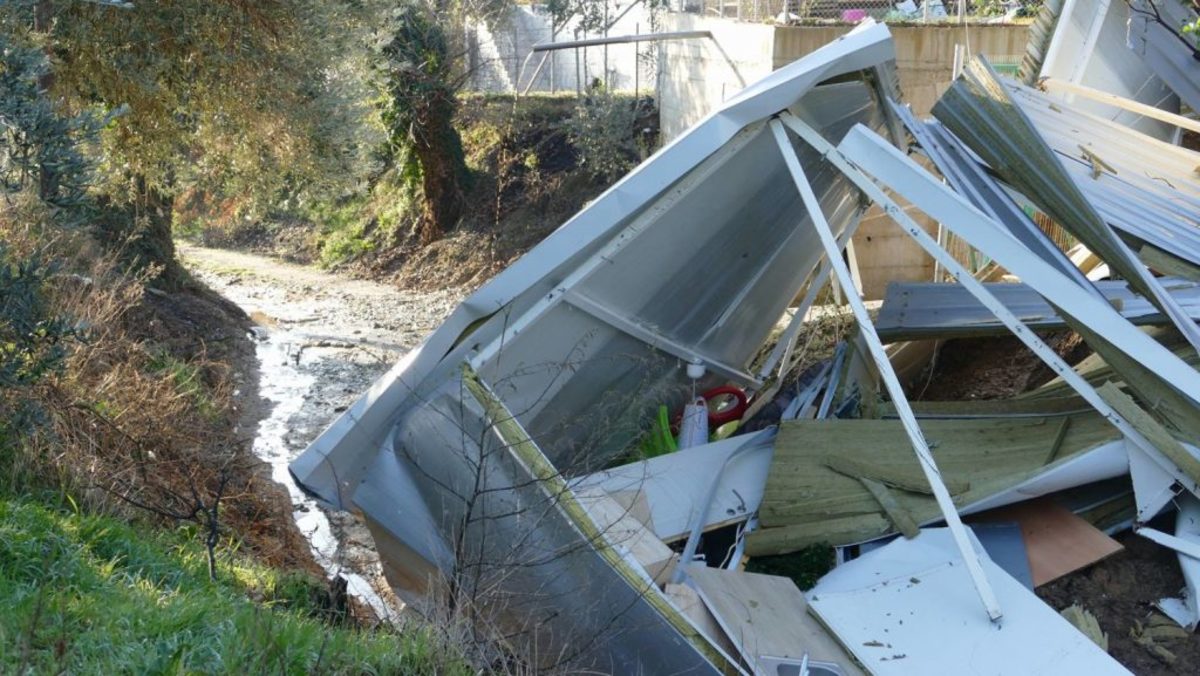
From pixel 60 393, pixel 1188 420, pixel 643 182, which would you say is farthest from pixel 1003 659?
pixel 60 393

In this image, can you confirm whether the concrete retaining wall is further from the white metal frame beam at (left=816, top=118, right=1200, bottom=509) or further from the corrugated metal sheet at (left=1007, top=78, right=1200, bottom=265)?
the white metal frame beam at (left=816, top=118, right=1200, bottom=509)

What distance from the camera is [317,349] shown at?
51.6 feet

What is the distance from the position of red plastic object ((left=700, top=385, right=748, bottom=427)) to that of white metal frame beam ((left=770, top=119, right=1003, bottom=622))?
2246mm

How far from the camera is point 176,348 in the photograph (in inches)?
500

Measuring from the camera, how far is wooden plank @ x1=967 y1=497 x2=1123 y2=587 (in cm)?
542

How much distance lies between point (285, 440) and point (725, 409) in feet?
17.0

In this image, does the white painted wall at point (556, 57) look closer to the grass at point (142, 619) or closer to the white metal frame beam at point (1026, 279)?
the white metal frame beam at point (1026, 279)

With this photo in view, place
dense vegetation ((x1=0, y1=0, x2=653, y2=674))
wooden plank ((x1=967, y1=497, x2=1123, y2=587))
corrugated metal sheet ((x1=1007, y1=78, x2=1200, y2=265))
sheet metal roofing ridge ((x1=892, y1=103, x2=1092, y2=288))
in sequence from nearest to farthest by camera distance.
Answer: dense vegetation ((x1=0, y1=0, x2=653, y2=674)) < wooden plank ((x1=967, y1=497, x2=1123, y2=587)) < sheet metal roofing ridge ((x1=892, y1=103, x2=1092, y2=288)) < corrugated metal sheet ((x1=1007, y1=78, x2=1200, y2=265))

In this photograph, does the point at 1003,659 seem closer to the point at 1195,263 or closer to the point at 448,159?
the point at 1195,263

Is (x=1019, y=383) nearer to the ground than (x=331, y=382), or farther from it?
farther from it

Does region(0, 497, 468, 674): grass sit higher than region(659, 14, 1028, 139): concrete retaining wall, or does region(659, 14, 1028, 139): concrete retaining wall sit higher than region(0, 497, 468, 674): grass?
region(659, 14, 1028, 139): concrete retaining wall

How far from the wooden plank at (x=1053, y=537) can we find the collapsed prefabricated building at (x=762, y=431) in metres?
0.21

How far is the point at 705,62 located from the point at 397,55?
21.2ft

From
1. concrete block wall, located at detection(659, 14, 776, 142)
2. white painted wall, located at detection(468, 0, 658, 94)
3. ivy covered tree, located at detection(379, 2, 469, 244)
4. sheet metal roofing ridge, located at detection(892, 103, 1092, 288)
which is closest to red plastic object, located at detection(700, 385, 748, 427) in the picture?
sheet metal roofing ridge, located at detection(892, 103, 1092, 288)
